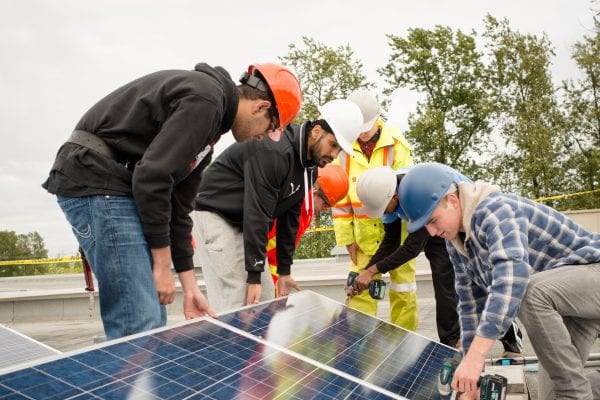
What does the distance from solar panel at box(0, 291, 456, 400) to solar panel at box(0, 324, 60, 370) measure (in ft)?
2.95

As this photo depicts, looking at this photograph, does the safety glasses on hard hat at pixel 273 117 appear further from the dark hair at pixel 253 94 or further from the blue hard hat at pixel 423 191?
the blue hard hat at pixel 423 191

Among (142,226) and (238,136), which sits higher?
(238,136)

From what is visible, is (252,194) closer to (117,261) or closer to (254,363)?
(117,261)

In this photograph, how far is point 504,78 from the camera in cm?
2698

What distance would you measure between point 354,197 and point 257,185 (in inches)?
66.1

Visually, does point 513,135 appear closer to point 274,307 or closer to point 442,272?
point 442,272

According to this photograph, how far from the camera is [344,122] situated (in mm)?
4207

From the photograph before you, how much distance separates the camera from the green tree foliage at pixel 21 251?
2342 cm

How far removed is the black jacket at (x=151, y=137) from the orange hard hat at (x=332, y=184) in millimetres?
2248

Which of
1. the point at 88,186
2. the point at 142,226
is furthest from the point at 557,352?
the point at 88,186

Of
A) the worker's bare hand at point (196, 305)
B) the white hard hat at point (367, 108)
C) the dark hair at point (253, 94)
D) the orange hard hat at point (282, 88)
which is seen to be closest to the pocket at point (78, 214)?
the worker's bare hand at point (196, 305)

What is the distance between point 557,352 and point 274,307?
5.08 feet

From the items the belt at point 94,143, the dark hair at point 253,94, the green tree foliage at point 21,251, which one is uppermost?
the dark hair at point 253,94

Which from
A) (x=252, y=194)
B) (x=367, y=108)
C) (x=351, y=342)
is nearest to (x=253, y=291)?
(x=252, y=194)
